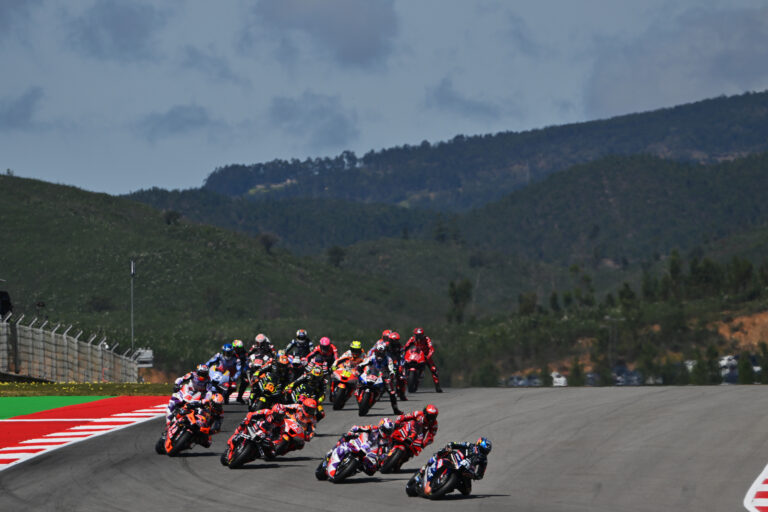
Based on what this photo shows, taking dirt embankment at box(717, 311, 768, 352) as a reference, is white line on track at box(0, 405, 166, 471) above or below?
below

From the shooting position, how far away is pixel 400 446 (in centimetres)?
1827

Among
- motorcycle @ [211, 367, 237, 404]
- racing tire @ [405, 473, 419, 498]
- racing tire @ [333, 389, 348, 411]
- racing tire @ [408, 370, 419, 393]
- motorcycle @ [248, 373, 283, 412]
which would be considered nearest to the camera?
racing tire @ [405, 473, 419, 498]

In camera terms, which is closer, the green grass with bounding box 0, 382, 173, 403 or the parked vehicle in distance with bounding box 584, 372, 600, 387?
the green grass with bounding box 0, 382, 173, 403

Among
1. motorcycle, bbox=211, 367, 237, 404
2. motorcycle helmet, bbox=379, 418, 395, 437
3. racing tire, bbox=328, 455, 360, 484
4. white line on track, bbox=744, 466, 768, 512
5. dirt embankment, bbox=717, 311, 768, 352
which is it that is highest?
dirt embankment, bbox=717, 311, 768, 352

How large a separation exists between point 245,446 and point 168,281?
5566 inches

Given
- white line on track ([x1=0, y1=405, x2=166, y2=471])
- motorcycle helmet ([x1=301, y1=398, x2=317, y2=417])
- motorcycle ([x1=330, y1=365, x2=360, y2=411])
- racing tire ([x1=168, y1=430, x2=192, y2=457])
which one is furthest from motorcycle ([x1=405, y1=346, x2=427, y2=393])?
racing tire ([x1=168, y1=430, x2=192, y2=457])

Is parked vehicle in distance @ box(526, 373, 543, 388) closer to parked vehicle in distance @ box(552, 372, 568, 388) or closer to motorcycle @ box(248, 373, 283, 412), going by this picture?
parked vehicle in distance @ box(552, 372, 568, 388)

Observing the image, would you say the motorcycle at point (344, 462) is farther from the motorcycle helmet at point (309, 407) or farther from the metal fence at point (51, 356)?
the metal fence at point (51, 356)

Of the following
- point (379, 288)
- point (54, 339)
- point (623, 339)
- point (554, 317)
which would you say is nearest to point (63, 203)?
point (379, 288)

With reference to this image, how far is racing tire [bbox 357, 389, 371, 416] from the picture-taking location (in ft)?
89.0

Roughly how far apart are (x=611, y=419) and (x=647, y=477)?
715cm

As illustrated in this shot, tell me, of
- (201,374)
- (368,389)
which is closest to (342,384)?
(368,389)

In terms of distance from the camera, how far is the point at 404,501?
1597cm

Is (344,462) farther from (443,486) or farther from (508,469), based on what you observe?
(508,469)
